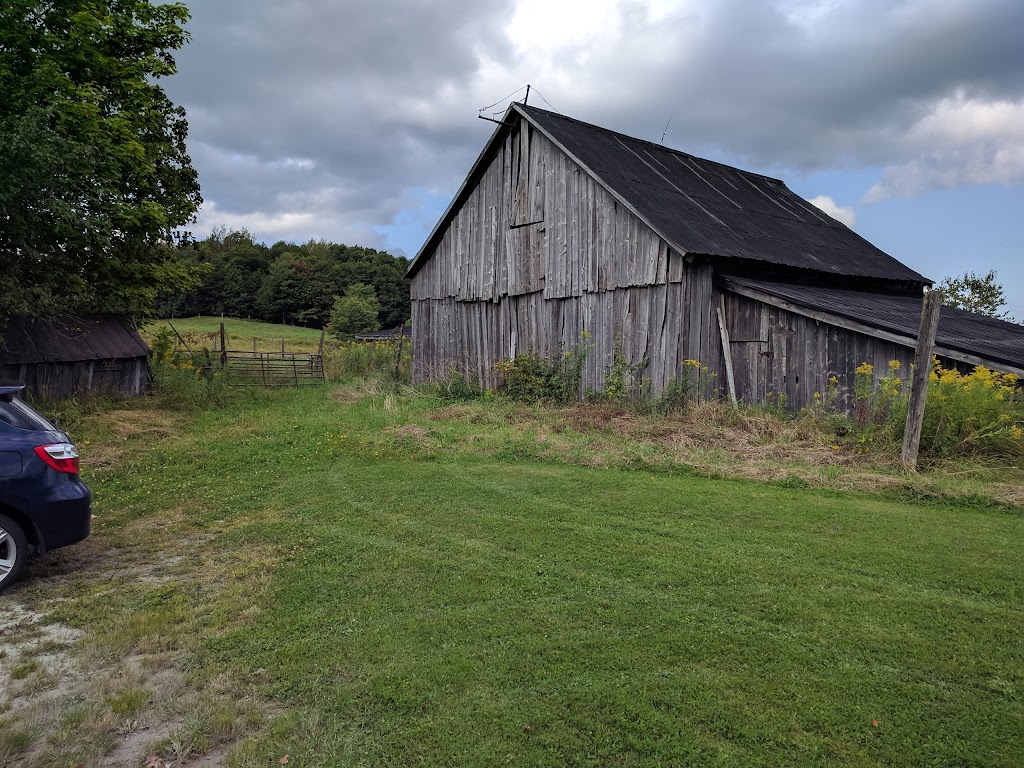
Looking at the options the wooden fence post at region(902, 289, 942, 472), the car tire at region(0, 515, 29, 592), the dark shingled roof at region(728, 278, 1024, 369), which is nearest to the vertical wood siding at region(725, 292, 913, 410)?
the dark shingled roof at region(728, 278, 1024, 369)

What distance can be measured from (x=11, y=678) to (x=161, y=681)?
35.6 inches

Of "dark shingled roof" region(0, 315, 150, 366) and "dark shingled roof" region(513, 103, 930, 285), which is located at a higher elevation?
"dark shingled roof" region(513, 103, 930, 285)

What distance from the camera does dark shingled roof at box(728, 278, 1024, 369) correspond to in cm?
1157

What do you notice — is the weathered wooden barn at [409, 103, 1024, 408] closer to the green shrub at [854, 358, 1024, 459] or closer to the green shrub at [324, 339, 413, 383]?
the green shrub at [854, 358, 1024, 459]

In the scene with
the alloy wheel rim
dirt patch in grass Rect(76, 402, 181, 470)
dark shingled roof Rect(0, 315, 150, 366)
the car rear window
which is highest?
dark shingled roof Rect(0, 315, 150, 366)

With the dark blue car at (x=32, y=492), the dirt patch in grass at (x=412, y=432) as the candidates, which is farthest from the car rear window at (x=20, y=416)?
the dirt patch in grass at (x=412, y=432)

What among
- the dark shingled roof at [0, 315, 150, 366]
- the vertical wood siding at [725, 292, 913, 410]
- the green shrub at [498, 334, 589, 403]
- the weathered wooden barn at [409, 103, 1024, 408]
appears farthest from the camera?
the green shrub at [498, 334, 589, 403]

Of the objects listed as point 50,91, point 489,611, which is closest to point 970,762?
point 489,611

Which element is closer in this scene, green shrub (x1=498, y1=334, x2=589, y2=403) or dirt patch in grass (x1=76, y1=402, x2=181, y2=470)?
dirt patch in grass (x1=76, y1=402, x2=181, y2=470)

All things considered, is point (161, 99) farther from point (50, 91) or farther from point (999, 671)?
point (999, 671)

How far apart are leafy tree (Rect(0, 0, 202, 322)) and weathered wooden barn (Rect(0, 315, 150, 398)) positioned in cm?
70

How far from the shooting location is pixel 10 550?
5.20 metres

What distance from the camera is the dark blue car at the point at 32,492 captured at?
5168 mm

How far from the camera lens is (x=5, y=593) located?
516 cm
